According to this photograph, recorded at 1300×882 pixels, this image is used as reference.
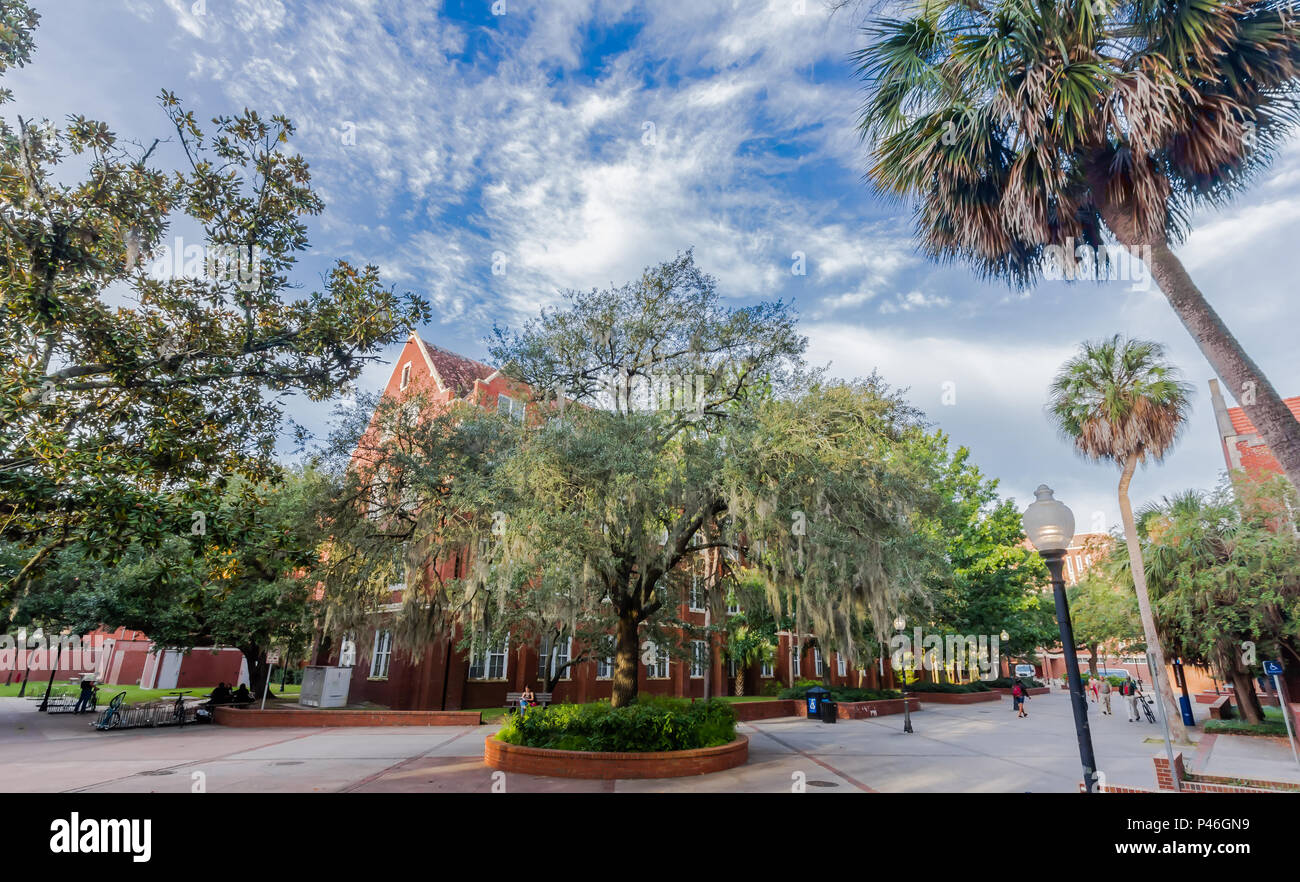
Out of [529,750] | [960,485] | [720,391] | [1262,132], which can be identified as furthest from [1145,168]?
[960,485]

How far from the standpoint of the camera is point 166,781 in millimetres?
10422

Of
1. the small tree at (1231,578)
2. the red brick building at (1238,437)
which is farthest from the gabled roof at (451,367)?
the red brick building at (1238,437)

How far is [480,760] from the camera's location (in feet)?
42.9

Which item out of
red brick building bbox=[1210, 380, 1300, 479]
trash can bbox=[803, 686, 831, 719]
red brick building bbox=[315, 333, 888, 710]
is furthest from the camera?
red brick building bbox=[1210, 380, 1300, 479]

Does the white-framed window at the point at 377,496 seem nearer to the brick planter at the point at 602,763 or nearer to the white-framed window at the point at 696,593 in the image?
the brick planter at the point at 602,763

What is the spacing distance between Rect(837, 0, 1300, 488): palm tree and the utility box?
2590cm

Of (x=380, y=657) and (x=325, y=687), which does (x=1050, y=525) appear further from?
(x=380, y=657)

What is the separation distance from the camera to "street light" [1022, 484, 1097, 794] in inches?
255

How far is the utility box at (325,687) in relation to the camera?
79.4ft

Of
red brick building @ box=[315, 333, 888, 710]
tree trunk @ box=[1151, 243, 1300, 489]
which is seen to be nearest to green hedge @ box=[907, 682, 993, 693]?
red brick building @ box=[315, 333, 888, 710]

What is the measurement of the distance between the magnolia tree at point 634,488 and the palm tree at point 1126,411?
28.0 ft

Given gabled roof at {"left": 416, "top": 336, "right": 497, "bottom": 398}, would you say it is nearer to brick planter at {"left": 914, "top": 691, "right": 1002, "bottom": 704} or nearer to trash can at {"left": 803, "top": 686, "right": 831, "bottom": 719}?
trash can at {"left": 803, "top": 686, "right": 831, "bottom": 719}
